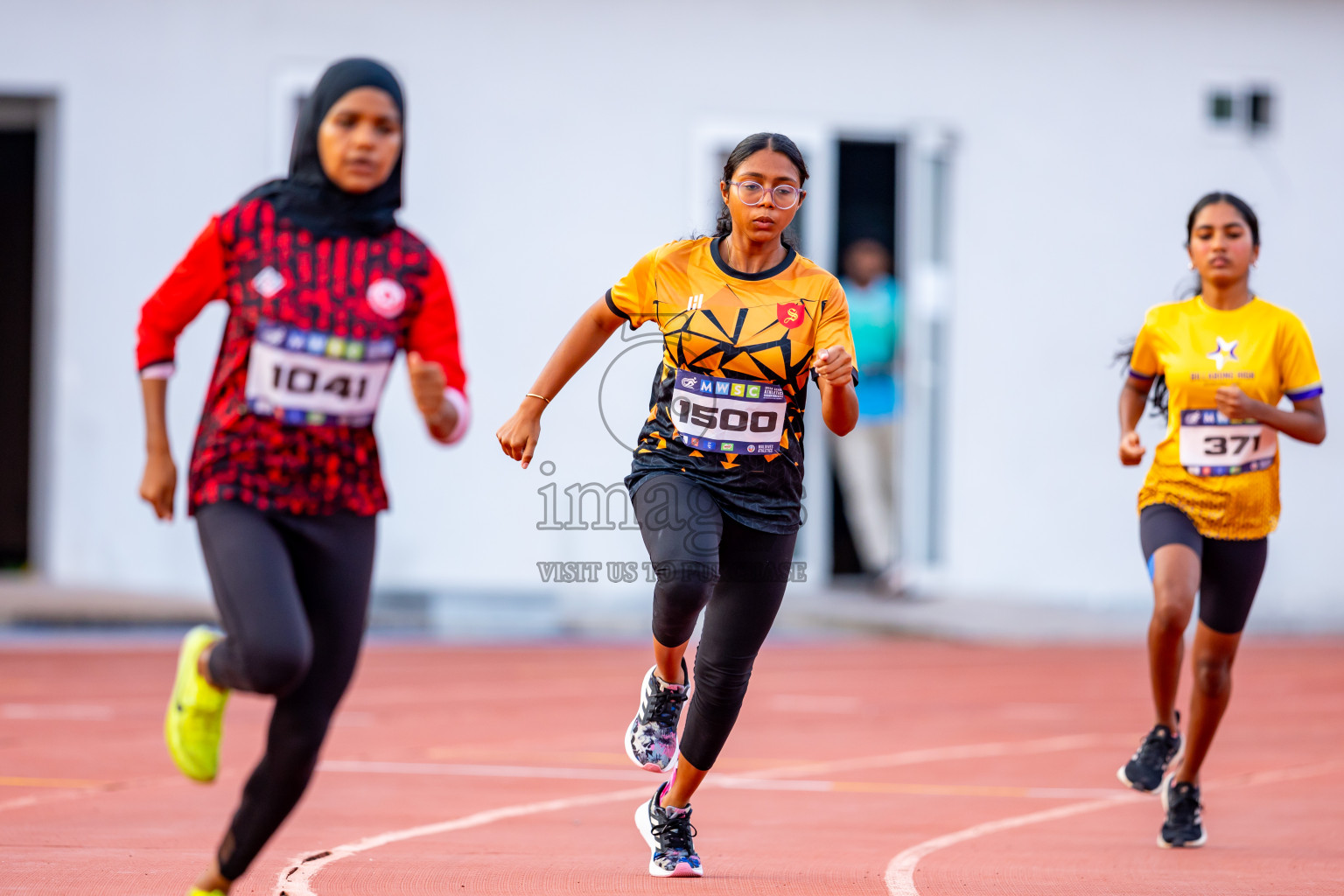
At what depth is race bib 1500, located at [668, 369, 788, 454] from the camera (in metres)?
5.63

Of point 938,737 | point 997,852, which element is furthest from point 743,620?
point 938,737

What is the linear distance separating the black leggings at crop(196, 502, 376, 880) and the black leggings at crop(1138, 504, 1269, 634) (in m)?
3.36

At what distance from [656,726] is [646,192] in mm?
10254

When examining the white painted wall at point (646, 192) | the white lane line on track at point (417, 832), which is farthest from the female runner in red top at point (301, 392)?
the white painted wall at point (646, 192)

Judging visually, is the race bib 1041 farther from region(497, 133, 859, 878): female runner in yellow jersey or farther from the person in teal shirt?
the person in teal shirt

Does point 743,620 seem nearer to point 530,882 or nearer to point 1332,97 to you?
point 530,882

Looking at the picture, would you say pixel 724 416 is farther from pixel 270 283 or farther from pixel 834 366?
pixel 270 283

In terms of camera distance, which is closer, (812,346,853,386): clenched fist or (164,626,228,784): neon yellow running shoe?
(164,626,228,784): neon yellow running shoe

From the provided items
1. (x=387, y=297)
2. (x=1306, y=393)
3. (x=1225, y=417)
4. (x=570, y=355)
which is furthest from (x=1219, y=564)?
(x=387, y=297)

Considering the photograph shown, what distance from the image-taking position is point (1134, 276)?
16.7m

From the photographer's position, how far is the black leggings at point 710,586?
18.4ft

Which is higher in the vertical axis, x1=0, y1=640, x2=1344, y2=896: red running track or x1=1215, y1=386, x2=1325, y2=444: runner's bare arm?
x1=1215, y1=386, x2=1325, y2=444: runner's bare arm

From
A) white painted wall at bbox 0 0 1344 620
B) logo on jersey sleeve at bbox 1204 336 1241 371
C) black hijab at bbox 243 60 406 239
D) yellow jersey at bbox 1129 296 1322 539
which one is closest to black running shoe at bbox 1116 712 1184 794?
yellow jersey at bbox 1129 296 1322 539

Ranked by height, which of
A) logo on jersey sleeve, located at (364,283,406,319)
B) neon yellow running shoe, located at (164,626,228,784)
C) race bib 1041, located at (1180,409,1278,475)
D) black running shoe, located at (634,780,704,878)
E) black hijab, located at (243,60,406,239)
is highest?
black hijab, located at (243,60,406,239)
